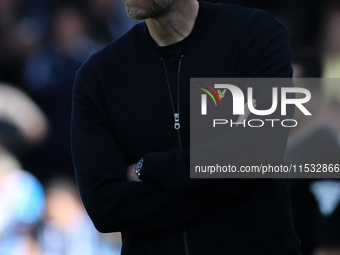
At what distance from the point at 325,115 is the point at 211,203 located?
2392mm

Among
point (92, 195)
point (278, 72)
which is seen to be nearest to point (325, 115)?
point (278, 72)

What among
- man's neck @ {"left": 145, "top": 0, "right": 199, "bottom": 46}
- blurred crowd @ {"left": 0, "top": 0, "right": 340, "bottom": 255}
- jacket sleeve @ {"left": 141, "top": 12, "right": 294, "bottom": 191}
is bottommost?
blurred crowd @ {"left": 0, "top": 0, "right": 340, "bottom": 255}

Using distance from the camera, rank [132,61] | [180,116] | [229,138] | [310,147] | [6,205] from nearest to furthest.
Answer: [229,138]
[180,116]
[132,61]
[310,147]
[6,205]

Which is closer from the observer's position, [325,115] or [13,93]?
[325,115]

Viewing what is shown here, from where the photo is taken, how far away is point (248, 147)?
2.03 m

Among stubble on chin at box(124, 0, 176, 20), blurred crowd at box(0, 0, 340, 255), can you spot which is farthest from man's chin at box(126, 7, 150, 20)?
blurred crowd at box(0, 0, 340, 255)

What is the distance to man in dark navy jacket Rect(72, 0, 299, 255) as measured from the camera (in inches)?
80.9

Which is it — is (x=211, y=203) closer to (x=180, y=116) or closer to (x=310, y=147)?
(x=180, y=116)

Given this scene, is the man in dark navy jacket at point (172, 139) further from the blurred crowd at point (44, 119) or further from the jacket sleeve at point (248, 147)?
the blurred crowd at point (44, 119)

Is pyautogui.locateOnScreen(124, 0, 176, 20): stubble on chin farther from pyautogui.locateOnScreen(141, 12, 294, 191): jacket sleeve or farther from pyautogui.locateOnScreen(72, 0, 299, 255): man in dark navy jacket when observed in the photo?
pyautogui.locateOnScreen(141, 12, 294, 191): jacket sleeve

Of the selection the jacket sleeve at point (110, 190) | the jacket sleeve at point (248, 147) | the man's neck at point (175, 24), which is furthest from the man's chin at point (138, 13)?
the jacket sleeve at point (248, 147)

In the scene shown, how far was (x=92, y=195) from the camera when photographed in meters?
2.18

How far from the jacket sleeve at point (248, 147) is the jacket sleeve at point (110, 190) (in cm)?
8

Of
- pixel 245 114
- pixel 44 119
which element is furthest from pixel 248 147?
pixel 44 119
